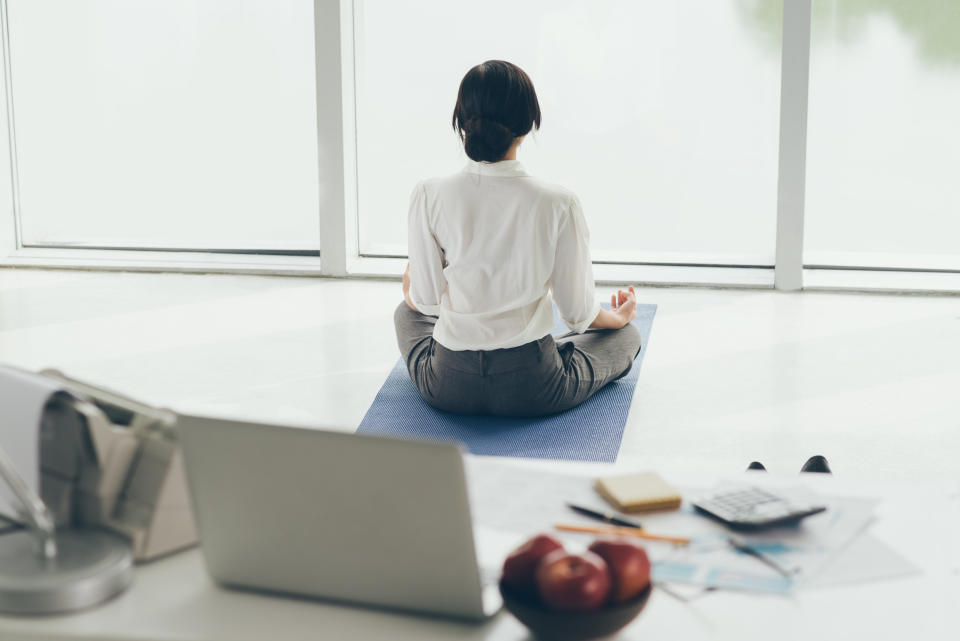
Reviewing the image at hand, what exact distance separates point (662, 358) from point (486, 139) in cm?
117

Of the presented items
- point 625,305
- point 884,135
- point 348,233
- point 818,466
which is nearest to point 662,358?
point 625,305

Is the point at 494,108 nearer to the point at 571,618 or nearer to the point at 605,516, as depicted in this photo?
the point at 605,516

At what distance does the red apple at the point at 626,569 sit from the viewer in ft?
3.74

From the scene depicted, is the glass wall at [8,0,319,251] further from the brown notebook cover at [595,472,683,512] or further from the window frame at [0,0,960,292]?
the brown notebook cover at [595,472,683,512]

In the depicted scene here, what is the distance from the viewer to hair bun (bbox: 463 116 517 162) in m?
3.17

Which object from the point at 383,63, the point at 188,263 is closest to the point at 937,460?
the point at 383,63

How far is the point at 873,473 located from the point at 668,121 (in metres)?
2.40

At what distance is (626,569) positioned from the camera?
1.14m

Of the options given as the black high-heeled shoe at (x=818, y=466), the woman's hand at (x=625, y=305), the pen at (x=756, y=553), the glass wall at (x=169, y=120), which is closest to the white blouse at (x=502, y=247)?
the woman's hand at (x=625, y=305)

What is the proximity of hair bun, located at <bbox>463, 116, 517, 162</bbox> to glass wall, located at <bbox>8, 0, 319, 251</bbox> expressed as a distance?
2276 mm

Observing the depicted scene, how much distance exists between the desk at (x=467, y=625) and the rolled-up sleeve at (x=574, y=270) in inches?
80.2

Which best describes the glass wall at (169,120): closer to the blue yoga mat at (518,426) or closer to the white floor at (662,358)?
the white floor at (662,358)

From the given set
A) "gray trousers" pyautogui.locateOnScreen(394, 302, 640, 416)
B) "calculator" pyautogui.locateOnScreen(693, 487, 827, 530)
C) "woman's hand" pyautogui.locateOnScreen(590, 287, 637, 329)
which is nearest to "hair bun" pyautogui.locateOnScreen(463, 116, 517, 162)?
"gray trousers" pyautogui.locateOnScreen(394, 302, 640, 416)

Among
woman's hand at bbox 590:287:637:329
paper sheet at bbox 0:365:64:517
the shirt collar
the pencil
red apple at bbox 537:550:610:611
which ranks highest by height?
the shirt collar
